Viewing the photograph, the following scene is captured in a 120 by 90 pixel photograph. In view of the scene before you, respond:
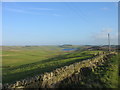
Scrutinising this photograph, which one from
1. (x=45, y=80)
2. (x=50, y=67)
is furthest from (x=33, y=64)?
(x=45, y=80)

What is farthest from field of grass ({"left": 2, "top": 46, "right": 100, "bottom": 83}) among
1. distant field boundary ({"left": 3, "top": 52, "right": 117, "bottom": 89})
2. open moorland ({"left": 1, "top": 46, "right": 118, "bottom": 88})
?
distant field boundary ({"left": 3, "top": 52, "right": 117, "bottom": 89})

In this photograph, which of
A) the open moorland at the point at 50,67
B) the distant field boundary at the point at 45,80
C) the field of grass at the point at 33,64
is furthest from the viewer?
the field of grass at the point at 33,64

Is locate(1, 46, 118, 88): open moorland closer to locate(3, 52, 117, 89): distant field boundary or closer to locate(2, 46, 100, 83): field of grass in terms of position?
locate(2, 46, 100, 83): field of grass

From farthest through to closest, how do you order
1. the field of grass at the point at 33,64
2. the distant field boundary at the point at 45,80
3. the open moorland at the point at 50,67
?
the field of grass at the point at 33,64 → the open moorland at the point at 50,67 → the distant field boundary at the point at 45,80

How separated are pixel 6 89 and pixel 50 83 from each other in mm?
3555

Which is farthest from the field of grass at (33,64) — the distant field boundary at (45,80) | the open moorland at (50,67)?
the distant field boundary at (45,80)

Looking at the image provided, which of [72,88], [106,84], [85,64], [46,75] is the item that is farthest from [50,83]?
[85,64]

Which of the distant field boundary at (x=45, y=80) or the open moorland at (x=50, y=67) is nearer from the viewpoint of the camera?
the distant field boundary at (x=45, y=80)

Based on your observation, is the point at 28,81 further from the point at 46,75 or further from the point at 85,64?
the point at 85,64

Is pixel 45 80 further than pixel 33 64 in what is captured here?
No

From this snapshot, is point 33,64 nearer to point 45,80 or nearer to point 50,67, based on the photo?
point 50,67

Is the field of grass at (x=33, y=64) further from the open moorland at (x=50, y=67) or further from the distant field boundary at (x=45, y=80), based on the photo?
the distant field boundary at (x=45, y=80)

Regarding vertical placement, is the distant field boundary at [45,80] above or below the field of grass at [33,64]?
above

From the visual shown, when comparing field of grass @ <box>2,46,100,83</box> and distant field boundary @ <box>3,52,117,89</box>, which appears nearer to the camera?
distant field boundary @ <box>3,52,117,89</box>
